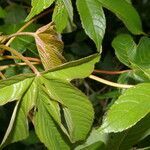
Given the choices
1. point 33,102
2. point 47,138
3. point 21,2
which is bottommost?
point 21,2

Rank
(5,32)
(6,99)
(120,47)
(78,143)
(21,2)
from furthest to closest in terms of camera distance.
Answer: (21,2), (5,32), (120,47), (78,143), (6,99)

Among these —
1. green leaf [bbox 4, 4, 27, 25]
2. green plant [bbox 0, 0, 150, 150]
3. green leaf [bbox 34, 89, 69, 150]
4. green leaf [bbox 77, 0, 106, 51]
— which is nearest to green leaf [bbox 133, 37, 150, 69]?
green plant [bbox 0, 0, 150, 150]

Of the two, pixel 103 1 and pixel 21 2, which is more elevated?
pixel 103 1

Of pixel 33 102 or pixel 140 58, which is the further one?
pixel 140 58

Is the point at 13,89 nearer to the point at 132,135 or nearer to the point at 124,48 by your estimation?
the point at 132,135

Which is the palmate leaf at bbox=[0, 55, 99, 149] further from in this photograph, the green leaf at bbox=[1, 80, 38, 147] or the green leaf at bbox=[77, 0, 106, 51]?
the green leaf at bbox=[77, 0, 106, 51]

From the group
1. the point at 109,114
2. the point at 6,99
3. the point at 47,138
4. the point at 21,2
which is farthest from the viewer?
the point at 21,2

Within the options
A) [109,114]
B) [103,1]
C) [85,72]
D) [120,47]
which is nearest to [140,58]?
[120,47]

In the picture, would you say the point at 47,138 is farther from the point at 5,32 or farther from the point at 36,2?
the point at 5,32

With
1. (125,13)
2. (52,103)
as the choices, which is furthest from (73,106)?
(125,13)
